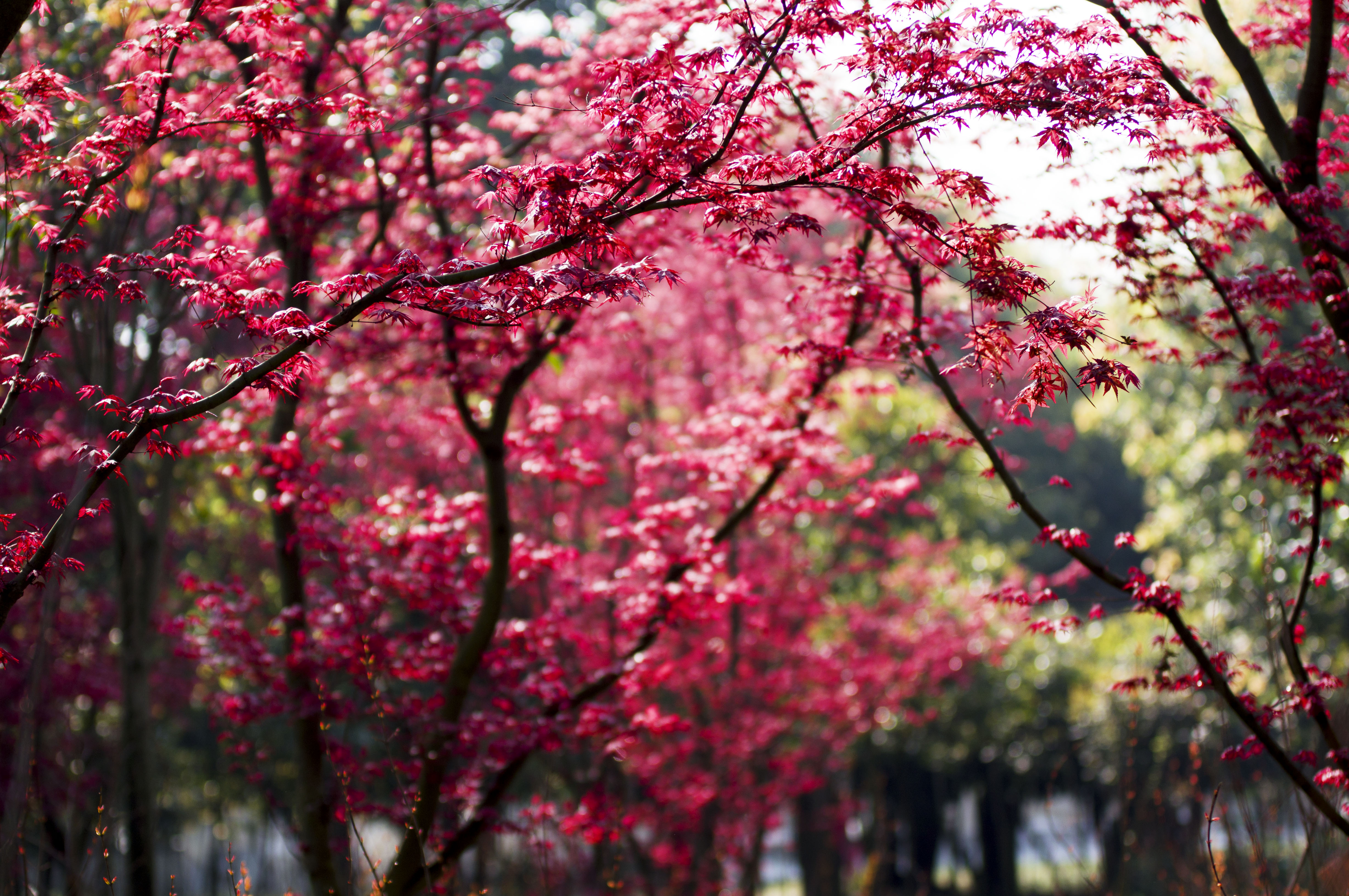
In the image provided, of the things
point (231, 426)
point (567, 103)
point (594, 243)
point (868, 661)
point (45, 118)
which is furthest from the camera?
point (868, 661)

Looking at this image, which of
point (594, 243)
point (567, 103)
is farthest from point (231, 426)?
point (594, 243)

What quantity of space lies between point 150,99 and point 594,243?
2.32 metres

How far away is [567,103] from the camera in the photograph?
663cm

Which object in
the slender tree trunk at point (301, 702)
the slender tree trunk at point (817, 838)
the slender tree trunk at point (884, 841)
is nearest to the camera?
the slender tree trunk at point (301, 702)

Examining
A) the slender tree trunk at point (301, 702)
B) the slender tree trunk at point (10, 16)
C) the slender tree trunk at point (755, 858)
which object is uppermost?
the slender tree trunk at point (10, 16)

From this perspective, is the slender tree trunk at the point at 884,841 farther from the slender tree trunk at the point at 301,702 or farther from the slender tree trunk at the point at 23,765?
the slender tree trunk at the point at 23,765

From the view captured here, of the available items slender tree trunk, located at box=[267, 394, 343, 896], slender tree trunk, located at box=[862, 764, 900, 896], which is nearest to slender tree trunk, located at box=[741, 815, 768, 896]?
slender tree trunk, located at box=[862, 764, 900, 896]

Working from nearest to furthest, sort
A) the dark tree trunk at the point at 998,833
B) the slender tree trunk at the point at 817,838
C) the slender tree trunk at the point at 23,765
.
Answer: the slender tree trunk at the point at 23,765
the slender tree trunk at the point at 817,838
the dark tree trunk at the point at 998,833

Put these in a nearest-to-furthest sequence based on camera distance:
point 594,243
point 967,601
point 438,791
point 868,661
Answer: point 594,243 → point 438,791 → point 868,661 → point 967,601

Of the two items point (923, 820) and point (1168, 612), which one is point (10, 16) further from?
point (923, 820)

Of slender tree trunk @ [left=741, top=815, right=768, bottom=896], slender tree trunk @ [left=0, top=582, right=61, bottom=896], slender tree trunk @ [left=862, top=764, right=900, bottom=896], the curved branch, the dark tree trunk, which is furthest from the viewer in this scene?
the dark tree trunk

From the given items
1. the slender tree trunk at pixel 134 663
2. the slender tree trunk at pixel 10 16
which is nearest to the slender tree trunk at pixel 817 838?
the slender tree trunk at pixel 134 663

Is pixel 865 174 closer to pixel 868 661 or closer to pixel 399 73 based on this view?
pixel 399 73

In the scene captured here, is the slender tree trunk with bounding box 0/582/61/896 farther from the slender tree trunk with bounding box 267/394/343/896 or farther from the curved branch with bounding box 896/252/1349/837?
the curved branch with bounding box 896/252/1349/837
